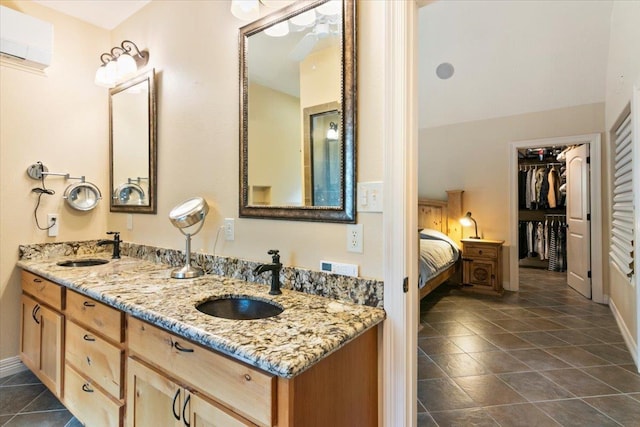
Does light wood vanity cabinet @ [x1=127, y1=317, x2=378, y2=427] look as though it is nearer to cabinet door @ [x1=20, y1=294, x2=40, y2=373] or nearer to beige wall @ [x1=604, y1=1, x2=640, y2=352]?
cabinet door @ [x1=20, y1=294, x2=40, y2=373]

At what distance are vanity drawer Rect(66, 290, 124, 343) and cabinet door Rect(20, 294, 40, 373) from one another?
0.57m

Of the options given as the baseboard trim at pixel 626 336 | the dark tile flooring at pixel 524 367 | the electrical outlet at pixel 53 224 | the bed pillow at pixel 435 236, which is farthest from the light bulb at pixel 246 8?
the bed pillow at pixel 435 236

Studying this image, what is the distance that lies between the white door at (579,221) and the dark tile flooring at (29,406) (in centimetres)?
546

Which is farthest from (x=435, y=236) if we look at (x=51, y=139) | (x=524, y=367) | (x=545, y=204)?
(x=51, y=139)

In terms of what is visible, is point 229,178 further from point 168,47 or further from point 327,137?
point 168,47

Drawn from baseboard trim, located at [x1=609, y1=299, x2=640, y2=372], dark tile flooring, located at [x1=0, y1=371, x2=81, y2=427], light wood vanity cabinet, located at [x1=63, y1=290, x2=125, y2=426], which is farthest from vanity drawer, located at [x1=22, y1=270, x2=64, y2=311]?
baseboard trim, located at [x1=609, y1=299, x2=640, y2=372]

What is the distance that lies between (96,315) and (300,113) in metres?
1.35

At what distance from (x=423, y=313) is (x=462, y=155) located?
264 cm

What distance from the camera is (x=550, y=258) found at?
605cm

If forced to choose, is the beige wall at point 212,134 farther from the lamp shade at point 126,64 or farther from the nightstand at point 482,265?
the nightstand at point 482,265

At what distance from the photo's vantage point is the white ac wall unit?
214 centimetres

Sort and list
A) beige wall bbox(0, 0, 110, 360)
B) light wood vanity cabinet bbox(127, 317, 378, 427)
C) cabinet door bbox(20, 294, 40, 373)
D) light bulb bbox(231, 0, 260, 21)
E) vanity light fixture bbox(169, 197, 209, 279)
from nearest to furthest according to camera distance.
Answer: light wood vanity cabinet bbox(127, 317, 378, 427)
light bulb bbox(231, 0, 260, 21)
vanity light fixture bbox(169, 197, 209, 279)
cabinet door bbox(20, 294, 40, 373)
beige wall bbox(0, 0, 110, 360)

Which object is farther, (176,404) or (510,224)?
(510,224)

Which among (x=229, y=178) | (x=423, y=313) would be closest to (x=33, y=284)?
(x=229, y=178)
